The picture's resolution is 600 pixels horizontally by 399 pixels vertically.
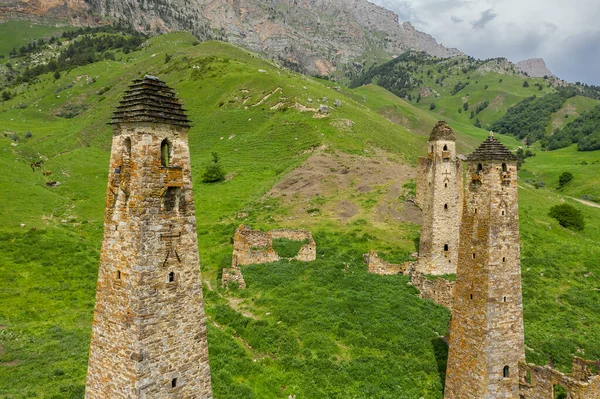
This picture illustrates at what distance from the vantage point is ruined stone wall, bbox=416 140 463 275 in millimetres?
27766

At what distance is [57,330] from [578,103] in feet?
714

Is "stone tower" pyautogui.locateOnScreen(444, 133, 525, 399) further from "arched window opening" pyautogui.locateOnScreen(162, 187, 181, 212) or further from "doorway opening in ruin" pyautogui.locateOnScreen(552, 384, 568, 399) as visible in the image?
"arched window opening" pyautogui.locateOnScreen(162, 187, 181, 212)

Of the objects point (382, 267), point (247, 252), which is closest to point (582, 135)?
point (382, 267)

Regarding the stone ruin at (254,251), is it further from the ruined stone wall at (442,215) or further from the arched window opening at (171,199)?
the arched window opening at (171,199)

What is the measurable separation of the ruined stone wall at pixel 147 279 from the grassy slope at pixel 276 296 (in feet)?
20.8

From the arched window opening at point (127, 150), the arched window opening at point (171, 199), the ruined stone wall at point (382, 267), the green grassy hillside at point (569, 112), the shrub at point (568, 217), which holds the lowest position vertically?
the ruined stone wall at point (382, 267)

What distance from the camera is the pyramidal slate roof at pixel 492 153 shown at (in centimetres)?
1541

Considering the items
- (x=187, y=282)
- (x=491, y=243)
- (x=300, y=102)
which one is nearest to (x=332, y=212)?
(x=491, y=243)

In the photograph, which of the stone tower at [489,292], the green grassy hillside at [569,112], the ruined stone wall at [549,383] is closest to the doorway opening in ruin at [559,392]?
the ruined stone wall at [549,383]

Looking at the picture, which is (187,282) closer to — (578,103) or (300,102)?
(300,102)

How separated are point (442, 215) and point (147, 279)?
23.1 m

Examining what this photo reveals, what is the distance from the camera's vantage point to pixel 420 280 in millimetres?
25766

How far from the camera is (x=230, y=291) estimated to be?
26.4 metres

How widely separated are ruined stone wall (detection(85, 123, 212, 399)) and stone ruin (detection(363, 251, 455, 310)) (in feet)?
57.5
